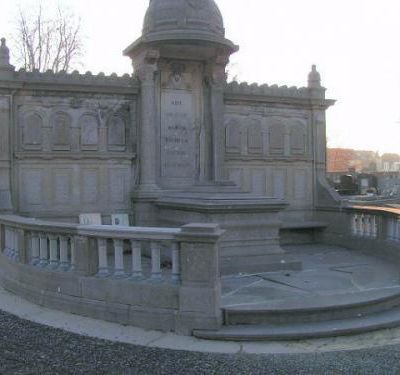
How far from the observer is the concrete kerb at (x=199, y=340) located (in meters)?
5.69

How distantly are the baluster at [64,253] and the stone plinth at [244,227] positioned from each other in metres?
2.72

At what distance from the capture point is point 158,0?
11.8 metres

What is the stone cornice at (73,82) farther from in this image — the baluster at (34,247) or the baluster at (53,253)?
the baluster at (53,253)

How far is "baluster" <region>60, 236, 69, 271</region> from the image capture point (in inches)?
289

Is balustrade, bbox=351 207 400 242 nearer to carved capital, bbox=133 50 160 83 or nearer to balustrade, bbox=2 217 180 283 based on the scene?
balustrade, bbox=2 217 180 283

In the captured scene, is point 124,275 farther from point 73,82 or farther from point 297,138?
point 297,138

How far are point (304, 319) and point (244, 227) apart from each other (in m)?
3.25

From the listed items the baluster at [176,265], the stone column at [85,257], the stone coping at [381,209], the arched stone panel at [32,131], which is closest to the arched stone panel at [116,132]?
the arched stone panel at [32,131]

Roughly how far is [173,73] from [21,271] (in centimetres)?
589

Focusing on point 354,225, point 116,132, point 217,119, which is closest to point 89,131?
point 116,132

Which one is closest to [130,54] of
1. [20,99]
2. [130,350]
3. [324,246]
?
[20,99]

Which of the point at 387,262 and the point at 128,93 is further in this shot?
the point at 128,93

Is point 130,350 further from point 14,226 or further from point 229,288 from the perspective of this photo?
point 14,226

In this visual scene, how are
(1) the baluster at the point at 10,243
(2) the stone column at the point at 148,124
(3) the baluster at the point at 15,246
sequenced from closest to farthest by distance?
(3) the baluster at the point at 15,246
(1) the baluster at the point at 10,243
(2) the stone column at the point at 148,124
